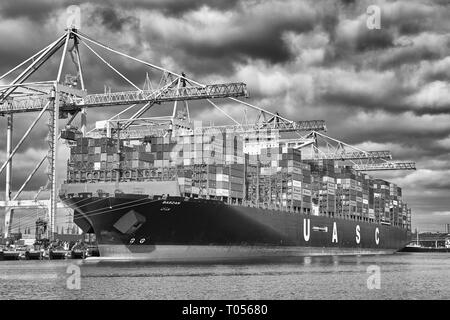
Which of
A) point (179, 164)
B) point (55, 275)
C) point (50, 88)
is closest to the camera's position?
point (55, 275)

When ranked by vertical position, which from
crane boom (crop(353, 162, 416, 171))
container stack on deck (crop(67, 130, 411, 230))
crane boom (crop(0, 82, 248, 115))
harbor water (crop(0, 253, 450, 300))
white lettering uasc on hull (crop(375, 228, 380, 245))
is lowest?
harbor water (crop(0, 253, 450, 300))

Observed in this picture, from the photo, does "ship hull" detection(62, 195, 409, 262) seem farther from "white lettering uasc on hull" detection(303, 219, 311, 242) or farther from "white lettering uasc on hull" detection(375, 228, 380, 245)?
"white lettering uasc on hull" detection(375, 228, 380, 245)

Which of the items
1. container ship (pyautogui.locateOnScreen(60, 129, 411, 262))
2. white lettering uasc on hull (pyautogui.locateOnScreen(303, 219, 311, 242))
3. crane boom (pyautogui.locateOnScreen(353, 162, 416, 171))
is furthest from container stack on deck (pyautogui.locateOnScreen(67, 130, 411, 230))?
crane boom (pyautogui.locateOnScreen(353, 162, 416, 171))

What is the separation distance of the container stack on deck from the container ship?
10cm

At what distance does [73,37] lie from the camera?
87.0m

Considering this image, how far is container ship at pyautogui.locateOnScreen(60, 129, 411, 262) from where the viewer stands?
217 ft

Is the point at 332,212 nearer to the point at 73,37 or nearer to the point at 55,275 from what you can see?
the point at 73,37

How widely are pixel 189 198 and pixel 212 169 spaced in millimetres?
5159

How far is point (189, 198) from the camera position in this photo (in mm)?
67062

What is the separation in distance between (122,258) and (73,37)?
32.9 metres

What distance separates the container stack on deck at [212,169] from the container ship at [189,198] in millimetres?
100

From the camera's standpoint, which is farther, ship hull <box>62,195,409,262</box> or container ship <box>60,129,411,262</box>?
container ship <box>60,129,411,262</box>

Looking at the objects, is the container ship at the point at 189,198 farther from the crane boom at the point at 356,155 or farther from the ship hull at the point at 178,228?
the crane boom at the point at 356,155
